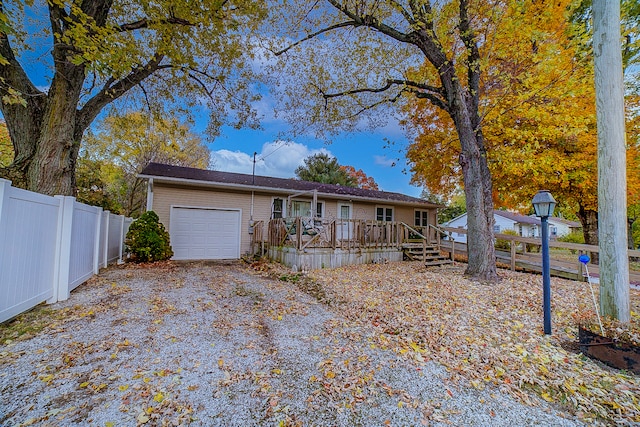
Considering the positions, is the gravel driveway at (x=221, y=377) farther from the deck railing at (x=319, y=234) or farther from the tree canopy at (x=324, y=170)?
the tree canopy at (x=324, y=170)

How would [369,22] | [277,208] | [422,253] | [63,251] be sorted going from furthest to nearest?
[277,208], [422,253], [369,22], [63,251]

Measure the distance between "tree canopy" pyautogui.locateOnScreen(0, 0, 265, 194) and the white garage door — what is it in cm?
427

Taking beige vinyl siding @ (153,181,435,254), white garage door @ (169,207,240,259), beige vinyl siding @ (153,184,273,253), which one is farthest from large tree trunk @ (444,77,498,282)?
white garage door @ (169,207,240,259)


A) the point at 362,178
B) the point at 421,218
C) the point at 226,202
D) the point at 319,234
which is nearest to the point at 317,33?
the point at 319,234

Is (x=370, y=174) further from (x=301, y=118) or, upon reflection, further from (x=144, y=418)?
(x=144, y=418)

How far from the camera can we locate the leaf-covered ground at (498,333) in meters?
2.46

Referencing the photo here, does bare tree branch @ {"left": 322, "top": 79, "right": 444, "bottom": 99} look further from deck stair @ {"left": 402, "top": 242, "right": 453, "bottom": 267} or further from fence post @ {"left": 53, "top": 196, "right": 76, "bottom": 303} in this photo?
fence post @ {"left": 53, "top": 196, "right": 76, "bottom": 303}

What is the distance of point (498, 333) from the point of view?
3637mm

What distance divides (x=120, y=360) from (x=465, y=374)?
338 cm

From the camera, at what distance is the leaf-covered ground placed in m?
2.46

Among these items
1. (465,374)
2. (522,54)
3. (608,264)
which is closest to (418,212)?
(522,54)

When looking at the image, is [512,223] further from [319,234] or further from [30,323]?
[30,323]

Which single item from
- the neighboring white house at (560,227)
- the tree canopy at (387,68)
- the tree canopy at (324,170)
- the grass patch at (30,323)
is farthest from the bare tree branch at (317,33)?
the neighboring white house at (560,227)

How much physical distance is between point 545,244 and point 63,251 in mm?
7013
